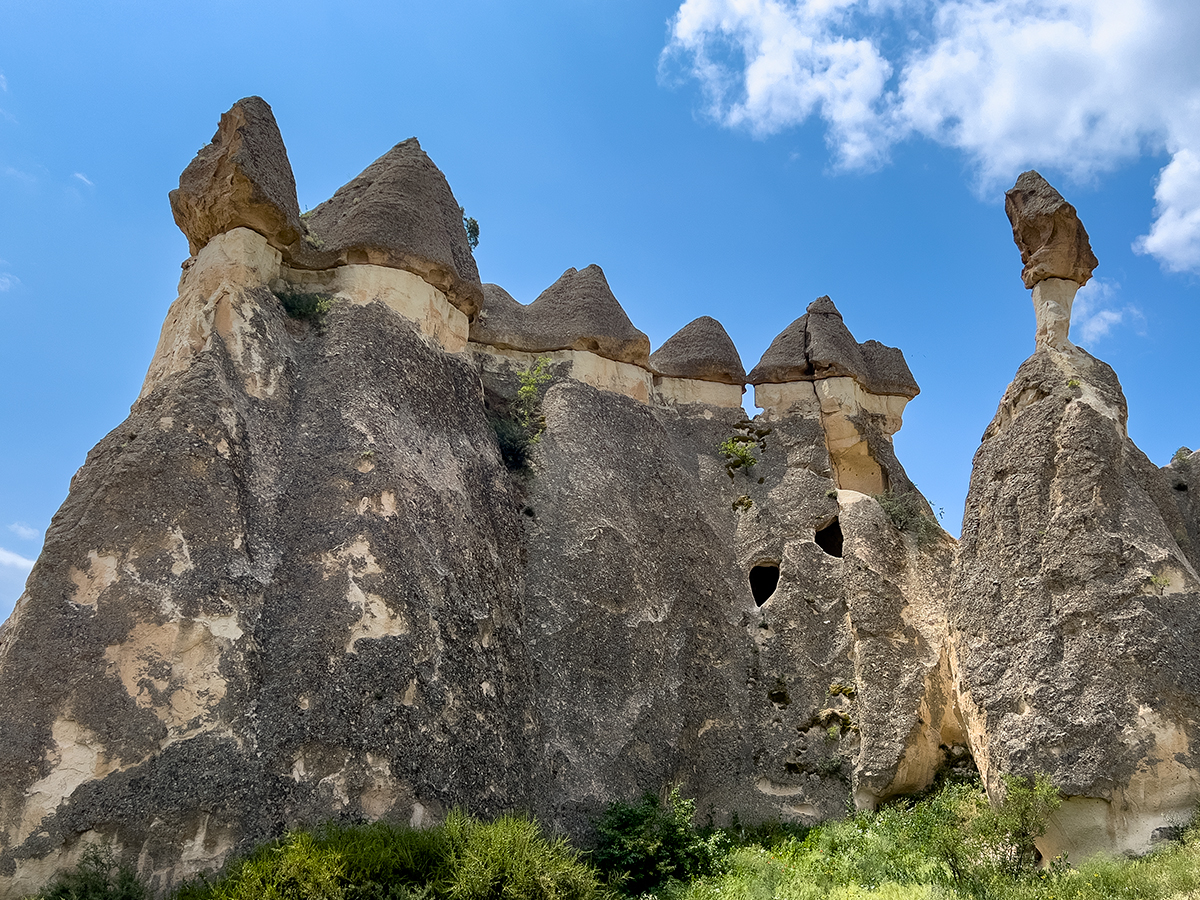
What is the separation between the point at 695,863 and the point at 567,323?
1065 centimetres

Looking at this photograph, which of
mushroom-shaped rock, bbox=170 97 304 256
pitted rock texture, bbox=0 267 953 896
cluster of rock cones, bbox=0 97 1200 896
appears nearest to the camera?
pitted rock texture, bbox=0 267 953 896

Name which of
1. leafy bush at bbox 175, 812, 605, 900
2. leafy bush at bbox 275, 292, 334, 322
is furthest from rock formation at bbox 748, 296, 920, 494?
leafy bush at bbox 175, 812, 605, 900

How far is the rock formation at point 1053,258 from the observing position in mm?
14625

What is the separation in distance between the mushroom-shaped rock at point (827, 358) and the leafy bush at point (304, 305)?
33.8 ft

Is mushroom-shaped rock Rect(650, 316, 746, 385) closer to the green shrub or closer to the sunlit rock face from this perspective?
the sunlit rock face

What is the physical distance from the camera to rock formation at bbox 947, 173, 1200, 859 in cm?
1036

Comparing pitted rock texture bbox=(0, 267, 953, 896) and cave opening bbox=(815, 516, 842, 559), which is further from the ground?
cave opening bbox=(815, 516, 842, 559)

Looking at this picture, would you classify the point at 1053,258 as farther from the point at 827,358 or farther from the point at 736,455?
the point at 736,455

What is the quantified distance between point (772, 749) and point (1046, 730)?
4477 millimetres

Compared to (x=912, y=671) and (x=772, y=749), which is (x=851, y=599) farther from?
(x=772, y=749)

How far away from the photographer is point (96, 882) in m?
8.20

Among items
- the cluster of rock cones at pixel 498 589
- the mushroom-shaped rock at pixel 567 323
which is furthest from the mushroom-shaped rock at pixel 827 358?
the mushroom-shaped rock at pixel 567 323

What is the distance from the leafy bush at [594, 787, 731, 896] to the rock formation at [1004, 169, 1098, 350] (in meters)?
9.38

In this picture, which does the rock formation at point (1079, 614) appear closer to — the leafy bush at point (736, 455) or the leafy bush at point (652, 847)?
the leafy bush at point (652, 847)
